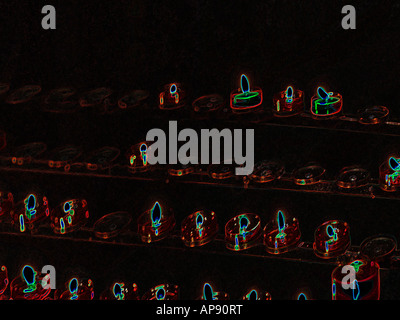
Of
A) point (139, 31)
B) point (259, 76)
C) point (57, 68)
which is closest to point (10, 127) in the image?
point (57, 68)

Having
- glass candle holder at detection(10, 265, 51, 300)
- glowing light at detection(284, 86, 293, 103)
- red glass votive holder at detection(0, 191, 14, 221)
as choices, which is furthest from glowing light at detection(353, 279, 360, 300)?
red glass votive holder at detection(0, 191, 14, 221)

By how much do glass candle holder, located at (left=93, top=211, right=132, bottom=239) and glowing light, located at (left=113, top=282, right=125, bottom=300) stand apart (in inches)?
9.4

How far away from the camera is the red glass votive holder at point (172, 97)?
2449 mm

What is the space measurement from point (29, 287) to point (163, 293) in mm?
507

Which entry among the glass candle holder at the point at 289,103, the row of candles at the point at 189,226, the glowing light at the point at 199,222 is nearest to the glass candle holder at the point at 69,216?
the row of candles at the point at 189,226

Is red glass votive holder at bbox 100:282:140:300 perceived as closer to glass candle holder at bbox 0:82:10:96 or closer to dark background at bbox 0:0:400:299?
dark background at bbox 0:0:400:299

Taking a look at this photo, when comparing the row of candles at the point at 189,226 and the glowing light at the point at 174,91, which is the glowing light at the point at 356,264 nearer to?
the row of candles at the point at 189,226

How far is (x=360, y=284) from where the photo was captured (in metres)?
2.22

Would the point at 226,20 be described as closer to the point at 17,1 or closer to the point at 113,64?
the point at 113,64

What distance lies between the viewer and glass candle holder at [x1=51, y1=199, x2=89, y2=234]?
2.54 metres

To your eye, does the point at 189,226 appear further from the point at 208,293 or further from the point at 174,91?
the point at 174,91

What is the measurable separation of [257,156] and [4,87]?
3.33 ft

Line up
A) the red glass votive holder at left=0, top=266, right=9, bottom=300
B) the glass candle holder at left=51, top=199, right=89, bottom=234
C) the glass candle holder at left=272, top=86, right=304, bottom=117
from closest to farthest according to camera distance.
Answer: the glass candle holder at left=272, top=86, right=304, bottom=117 → the glass candle holder at left=51, top=199, right=89, bottom=234 → the red glass votive holder at left=0, top=266, right=9, bottom=300

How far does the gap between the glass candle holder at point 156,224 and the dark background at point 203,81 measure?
0.25m
